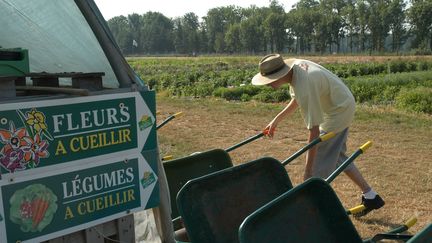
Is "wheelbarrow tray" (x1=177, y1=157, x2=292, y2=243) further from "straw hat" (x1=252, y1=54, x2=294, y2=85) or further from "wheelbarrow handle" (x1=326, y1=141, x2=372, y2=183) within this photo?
"straw hat" (x1=252, y1=54, x2=294, y2=85)

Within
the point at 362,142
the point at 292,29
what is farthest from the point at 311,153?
the point at 292,29

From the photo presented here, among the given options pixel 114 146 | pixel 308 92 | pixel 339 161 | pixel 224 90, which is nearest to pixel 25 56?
pixel 114 146

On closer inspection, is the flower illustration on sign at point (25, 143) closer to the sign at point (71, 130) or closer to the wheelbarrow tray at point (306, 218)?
the sign at point (71, 130)

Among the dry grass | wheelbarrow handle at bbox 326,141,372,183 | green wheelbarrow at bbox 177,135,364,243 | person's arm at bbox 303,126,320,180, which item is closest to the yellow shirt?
person's arm at bbox 303,126,320,180

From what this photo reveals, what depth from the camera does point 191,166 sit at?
382 cm

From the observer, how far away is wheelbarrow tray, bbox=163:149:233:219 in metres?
3.73

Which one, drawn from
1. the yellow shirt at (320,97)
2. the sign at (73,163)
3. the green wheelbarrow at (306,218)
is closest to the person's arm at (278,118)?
the yellow shirt at (320,97)

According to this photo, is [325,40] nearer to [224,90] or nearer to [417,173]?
[224,90]

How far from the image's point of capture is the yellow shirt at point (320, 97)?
3.71 meters

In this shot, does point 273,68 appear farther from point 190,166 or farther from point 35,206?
point 35,206

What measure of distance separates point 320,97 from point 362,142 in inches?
167

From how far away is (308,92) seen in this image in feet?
12.2

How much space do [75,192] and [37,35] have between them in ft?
3.73

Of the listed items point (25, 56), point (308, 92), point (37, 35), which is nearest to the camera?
point (25, 56)
